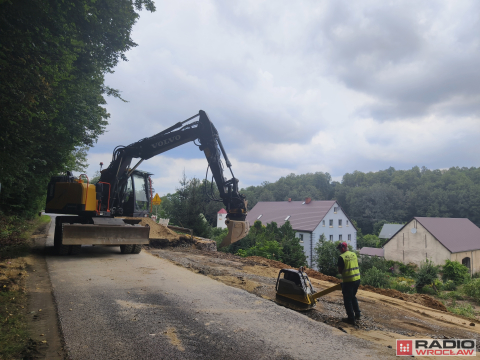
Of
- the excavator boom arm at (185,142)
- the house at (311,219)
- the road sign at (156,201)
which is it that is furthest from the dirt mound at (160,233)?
the house at (311,219)

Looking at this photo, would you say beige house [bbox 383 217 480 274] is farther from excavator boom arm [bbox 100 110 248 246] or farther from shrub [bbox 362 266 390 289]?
excavator boom arm [bbox 100 110 248 246]

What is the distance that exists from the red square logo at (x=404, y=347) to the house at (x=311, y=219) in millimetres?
33425

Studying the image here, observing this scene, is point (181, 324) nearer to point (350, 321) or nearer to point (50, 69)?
point (350, 321)

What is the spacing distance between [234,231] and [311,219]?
33.1m

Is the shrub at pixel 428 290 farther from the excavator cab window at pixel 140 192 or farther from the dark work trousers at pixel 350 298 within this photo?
the excavator cab window at pixel 140 192

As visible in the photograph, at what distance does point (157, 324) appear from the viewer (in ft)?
15.4

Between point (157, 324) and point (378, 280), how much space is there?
12465 mm

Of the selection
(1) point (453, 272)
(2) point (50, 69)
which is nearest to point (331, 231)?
(1) point (453, 272)

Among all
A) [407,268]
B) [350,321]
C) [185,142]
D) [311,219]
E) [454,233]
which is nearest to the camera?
[350,321]

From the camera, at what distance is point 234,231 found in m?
9.41

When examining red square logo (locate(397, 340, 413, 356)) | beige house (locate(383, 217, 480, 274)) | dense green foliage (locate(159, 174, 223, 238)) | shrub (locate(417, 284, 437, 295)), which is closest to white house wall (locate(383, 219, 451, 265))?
beige house (locate(383, 217, 480, 274))

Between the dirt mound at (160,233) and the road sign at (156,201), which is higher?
the road sign at (156,201)

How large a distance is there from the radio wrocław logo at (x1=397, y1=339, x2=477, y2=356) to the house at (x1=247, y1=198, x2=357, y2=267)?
33.0m

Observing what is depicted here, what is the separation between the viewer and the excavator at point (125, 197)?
9.58 metres
